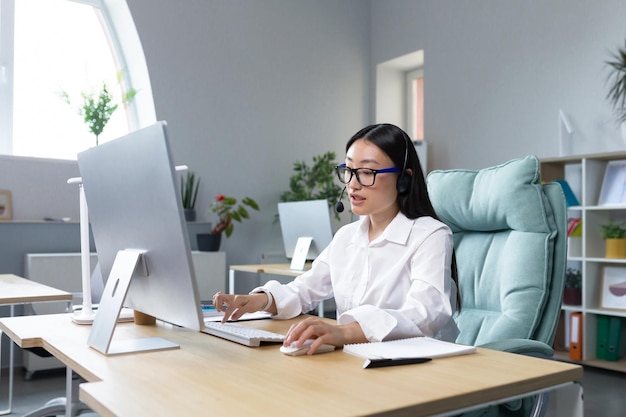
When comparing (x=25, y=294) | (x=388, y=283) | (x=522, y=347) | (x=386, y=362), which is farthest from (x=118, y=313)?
(x=25, y=294)

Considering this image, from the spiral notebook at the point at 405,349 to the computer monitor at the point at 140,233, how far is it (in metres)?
0.33

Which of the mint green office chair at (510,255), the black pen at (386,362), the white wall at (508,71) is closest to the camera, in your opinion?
the black pen at (386,362)

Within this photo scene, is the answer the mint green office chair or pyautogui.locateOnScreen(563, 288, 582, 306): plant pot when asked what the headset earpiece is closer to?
the mint green office chair

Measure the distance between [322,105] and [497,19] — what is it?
1726mm

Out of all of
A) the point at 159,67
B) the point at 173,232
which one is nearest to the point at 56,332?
the point at 173,232

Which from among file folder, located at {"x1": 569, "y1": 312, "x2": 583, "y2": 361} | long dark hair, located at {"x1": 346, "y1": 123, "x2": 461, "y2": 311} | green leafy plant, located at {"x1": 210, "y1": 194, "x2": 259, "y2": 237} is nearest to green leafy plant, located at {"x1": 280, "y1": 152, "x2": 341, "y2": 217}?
green leafy plant, located at {"x1": 210, "y1": 194, "x2": 259, "y2": 237}

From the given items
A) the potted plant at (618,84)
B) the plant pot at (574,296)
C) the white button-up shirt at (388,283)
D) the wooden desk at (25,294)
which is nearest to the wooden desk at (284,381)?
the white button-up shirt at (388,283)

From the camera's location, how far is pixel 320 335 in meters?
1.22

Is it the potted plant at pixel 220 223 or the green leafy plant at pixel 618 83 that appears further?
the potted plant at pixel 220 223

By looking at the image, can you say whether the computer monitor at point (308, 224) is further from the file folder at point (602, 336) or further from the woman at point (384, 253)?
the woman at point (384, 253)

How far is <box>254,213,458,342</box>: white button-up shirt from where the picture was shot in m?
1.35

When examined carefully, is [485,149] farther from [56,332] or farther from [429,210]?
[56,332]

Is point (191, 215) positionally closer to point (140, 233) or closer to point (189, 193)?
point (189, 193)

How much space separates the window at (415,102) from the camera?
6105 millimetres
